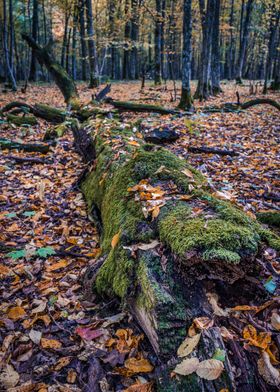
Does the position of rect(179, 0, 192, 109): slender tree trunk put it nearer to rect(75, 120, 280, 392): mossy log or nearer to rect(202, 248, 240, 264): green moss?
rect(75, 120, 280, 392): mossy log

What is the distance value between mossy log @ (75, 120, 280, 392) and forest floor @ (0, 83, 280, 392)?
0.22 m

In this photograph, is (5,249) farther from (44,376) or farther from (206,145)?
(206,145)

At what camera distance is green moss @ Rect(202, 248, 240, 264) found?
6.36 feet

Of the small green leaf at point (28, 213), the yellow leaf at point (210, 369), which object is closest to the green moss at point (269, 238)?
the yellow leaf at point (210, 369)

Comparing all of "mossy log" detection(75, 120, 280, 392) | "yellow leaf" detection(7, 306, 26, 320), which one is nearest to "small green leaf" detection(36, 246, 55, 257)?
"mossy log" detection(75, 120, 280, 392)

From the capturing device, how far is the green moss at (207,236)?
2.03 m

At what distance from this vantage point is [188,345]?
5.82 feet

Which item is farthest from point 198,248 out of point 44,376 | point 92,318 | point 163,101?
point 163,101

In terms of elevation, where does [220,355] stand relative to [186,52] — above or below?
below

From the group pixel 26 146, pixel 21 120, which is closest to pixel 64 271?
pixel 26 146

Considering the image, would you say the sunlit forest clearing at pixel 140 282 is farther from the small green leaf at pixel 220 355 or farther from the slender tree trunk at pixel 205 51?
the slender tree trunk at pixel 205 51

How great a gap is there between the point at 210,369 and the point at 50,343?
1243mm

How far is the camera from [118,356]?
84.4 inches

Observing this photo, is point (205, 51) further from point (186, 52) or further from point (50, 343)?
point (50, 343)
